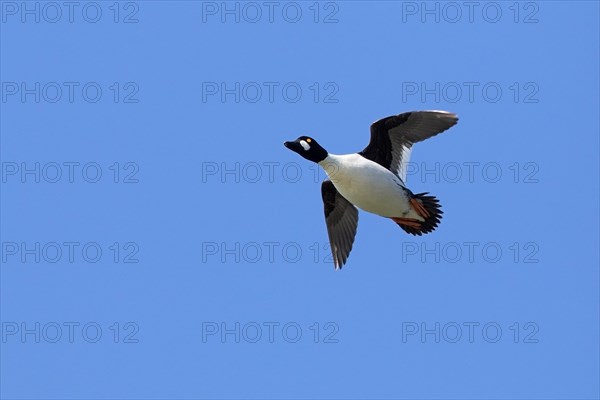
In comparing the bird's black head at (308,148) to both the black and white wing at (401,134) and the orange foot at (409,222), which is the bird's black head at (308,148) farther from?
the orange foot at (409,222)

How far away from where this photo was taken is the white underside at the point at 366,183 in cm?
2041

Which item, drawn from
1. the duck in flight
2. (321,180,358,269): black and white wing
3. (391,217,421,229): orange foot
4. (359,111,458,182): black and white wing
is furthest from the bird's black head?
(391,217,421,229): orange foot

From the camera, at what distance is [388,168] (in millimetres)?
21359

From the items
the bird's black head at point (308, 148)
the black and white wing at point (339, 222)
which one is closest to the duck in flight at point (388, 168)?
the bird's black head at point (308, 148)

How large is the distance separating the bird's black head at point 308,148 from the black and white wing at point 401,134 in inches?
37.4

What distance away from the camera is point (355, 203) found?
20.9m

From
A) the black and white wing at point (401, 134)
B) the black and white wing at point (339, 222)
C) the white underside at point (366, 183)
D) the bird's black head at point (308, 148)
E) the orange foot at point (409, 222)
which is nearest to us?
the white underside at point (366, 183)

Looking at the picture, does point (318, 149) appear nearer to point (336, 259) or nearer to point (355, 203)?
point (355, 203)

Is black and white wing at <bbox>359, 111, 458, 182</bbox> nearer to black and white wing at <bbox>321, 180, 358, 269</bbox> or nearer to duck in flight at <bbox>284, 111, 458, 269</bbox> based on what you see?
duck in flight at <bbox>284, 111, 458, 269</bbox>

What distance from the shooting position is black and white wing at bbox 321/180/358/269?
73.9 ft

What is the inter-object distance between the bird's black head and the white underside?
0.38 feet

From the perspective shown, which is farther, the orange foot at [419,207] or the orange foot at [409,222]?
the orange foot at [409,222]

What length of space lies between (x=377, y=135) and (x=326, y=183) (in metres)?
1.66

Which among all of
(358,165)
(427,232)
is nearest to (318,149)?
(358,165)
